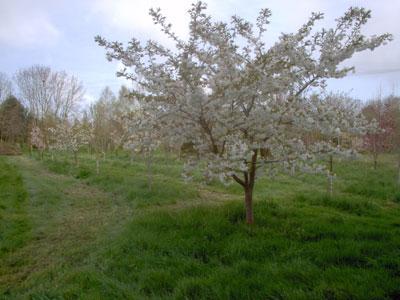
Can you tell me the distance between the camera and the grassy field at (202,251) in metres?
3.46

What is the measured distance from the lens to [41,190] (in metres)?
9.86

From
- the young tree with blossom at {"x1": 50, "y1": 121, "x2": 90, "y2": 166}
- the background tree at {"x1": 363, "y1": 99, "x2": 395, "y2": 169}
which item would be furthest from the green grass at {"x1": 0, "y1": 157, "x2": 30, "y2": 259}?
the background tree at {"x1": 363, "y1": 99, "x2": 395, "y2": 169}

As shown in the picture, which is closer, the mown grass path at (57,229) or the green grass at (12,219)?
the mown grass path at (57,229)

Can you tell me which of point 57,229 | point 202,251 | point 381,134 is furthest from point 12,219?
point 381,134

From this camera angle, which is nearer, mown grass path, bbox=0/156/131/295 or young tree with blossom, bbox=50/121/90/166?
mown grass path, bbox=0/156/131/295

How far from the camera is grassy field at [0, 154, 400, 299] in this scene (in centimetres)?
346

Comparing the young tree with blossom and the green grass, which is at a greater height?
the young tree with blossom

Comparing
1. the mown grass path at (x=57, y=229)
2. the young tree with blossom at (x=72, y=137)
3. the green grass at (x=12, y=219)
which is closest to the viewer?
the mown grass path at (x=57, y=229)

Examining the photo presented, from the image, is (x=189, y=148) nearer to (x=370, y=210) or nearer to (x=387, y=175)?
(x=370, y=210)

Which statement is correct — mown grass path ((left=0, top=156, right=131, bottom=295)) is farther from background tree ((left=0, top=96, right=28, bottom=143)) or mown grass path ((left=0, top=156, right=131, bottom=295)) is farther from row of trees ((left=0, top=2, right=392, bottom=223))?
background tree ((left=0, top=96, right=28, bottom=143))

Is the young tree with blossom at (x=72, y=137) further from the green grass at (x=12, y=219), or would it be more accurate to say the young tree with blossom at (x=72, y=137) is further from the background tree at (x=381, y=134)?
the background tree at (x=381, y=134)

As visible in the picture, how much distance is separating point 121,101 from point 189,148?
85.2 ft

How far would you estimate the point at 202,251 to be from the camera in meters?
4.53

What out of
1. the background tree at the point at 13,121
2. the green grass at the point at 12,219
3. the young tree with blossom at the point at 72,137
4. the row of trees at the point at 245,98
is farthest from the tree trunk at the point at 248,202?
the background tree at the point at 13,121
